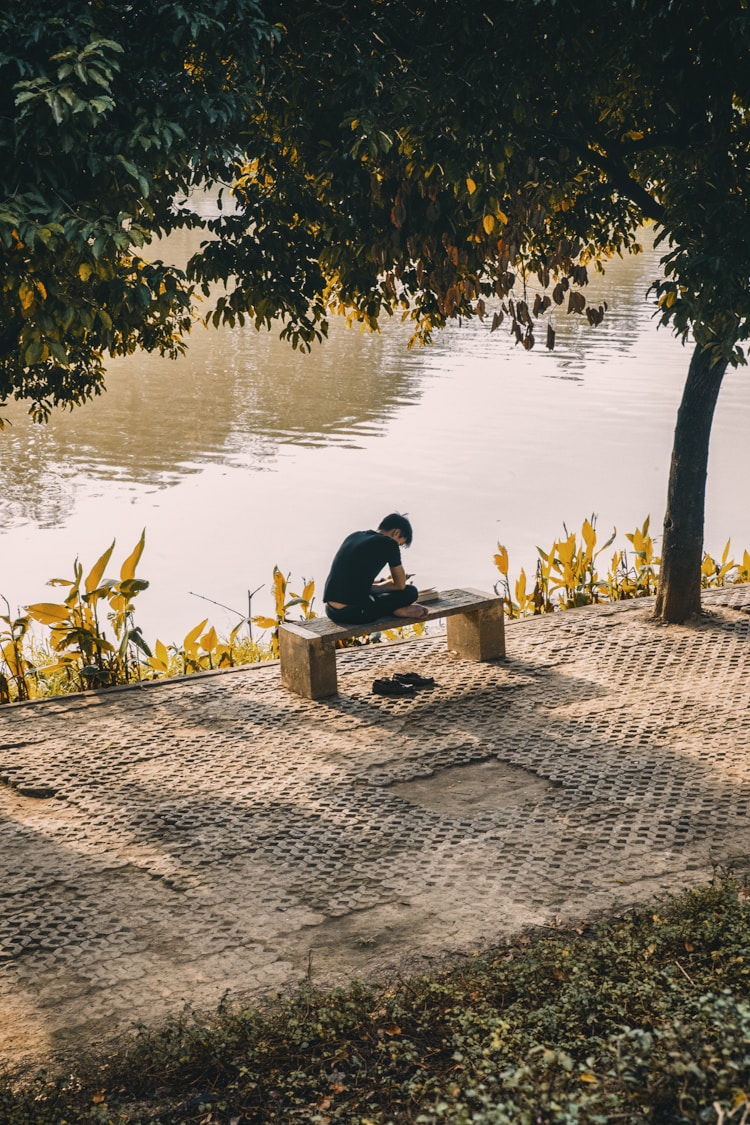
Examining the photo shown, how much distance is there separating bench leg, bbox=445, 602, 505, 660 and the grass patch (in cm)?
399

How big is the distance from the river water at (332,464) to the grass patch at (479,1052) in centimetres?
743

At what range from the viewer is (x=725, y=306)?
18.6ft

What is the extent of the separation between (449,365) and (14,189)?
23313mm

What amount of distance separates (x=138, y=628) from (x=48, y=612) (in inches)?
26.7

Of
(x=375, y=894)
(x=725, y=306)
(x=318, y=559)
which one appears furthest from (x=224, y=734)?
(x=318, y=559)

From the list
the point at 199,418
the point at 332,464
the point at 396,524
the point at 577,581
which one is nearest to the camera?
the point at 396,524

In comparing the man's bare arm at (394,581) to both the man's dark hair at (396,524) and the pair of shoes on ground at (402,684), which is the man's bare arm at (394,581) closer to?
the man's dark hair at (396,524)

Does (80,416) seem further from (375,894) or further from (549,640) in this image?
(375,894)

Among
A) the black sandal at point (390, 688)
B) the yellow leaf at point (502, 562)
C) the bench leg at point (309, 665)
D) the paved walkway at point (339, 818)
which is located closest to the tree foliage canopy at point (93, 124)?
the paved walkway at point (339, 818)

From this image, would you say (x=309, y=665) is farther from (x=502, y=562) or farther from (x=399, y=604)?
(x=502, y=562)

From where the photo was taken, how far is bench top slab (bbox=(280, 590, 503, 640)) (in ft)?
25.1

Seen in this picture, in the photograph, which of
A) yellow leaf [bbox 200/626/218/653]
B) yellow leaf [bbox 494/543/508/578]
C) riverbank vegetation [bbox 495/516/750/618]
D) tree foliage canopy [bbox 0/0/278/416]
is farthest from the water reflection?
tree foliage canopy [bbox 0/0/278/416]

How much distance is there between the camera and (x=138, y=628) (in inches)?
338

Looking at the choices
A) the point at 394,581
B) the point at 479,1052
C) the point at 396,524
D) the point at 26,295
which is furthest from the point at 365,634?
the point at 479,1052
